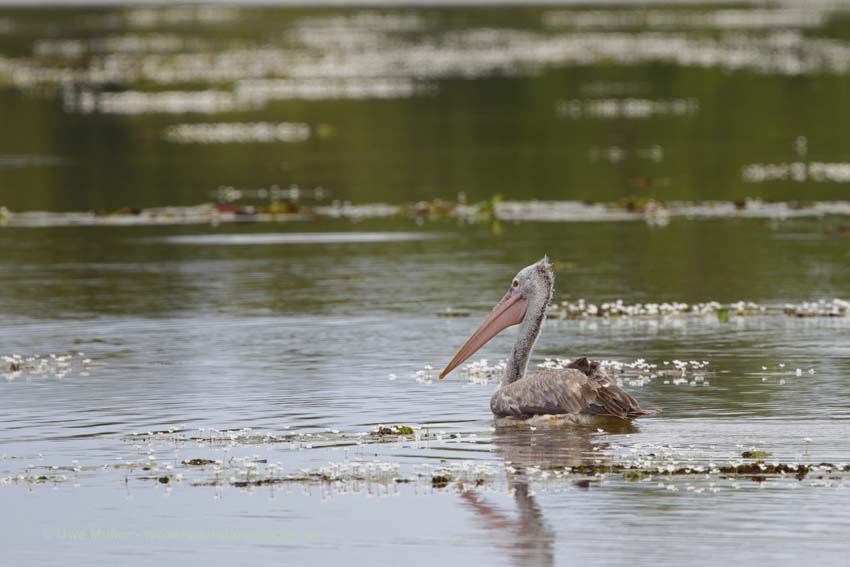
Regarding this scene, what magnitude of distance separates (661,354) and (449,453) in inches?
235

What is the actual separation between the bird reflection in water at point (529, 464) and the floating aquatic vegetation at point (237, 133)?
41.5 meters

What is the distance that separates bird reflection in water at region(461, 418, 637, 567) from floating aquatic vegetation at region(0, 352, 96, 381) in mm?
5984

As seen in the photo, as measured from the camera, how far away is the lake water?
1409cm

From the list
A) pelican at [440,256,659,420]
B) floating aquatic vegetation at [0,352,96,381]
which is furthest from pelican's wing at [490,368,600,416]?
floating aquatic vegetation at [0,352,96,381]

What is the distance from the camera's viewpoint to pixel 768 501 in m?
14.4

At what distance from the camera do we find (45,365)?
22.0 meters

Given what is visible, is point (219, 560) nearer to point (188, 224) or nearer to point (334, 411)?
point (334, 411)

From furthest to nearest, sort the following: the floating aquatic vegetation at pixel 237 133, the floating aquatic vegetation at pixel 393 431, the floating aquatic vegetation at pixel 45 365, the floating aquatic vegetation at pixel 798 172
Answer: the floating aquatic vegetation at pixel 237 133 → the floating aquatic vegetation at pixel 798 172 → the floating aquatic vegetation at pixel 45 365 → the floating aquatic vegetation at pixel 393 431

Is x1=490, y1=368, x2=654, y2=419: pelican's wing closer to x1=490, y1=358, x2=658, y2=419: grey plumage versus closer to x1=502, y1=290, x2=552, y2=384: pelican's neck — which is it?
x1=490, y1=358, x2=658, y2=419: grey plumage

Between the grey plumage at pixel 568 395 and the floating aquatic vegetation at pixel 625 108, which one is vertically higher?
the floating aquatic vegetation at pixel 625 108

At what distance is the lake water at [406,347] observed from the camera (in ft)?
46.2

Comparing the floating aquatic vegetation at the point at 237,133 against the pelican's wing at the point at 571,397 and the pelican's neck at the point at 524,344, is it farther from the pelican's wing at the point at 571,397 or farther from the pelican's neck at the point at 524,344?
the pelican's wing at the point at 571,397

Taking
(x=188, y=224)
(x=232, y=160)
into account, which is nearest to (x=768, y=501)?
(x=188, y=224)

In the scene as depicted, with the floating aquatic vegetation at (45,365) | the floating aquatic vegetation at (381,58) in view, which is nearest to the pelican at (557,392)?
the floating aquatic vegetation at (45,365)
